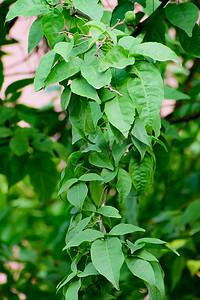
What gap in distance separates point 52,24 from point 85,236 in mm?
286

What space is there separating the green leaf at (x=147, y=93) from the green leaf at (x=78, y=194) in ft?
0.38

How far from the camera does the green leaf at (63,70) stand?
1.65 feet

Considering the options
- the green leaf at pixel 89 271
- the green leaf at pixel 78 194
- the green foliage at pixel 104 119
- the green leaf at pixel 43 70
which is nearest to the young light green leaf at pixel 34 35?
Result: the green foliage at pixel 104 119

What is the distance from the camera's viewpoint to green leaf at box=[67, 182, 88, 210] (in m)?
0.53

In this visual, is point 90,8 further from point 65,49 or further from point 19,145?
point 19,145

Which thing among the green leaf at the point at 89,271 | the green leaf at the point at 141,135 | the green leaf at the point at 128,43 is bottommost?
the green leaf at the point at 89,271

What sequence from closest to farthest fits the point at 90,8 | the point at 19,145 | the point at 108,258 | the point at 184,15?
1. the point at 108,258
2. the point at 90,8
3. the point at 184,15
4. the point at 19,145

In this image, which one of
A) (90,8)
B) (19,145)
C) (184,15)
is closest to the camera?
(90,8)

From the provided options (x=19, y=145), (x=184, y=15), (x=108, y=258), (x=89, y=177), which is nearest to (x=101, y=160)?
(x=89, y=177)

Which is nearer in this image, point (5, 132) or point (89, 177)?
point (89, 177)

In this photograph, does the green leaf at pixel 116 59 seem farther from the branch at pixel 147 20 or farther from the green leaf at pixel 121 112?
the branch at pixel 147 20

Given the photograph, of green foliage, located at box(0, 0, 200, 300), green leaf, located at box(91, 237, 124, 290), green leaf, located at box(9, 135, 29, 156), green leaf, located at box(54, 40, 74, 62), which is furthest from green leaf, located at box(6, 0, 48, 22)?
green leaf, located at box(9, 135, 29, 156)

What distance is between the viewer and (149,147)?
0.55m

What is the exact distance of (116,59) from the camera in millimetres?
497
